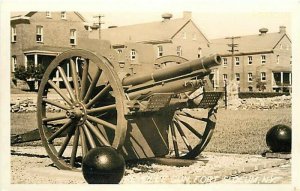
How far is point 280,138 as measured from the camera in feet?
29.3

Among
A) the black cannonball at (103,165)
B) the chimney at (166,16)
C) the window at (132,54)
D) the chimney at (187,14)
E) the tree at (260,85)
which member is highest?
the chimney at (187,14)

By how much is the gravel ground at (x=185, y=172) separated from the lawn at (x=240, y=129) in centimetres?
52

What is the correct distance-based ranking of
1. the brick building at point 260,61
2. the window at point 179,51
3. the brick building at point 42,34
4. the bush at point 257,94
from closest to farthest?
the brick building at point 42,34 < the brick building at point 260,61 < the window at point 179,51 < the bush at point 257,94

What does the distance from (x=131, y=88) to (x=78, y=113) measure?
76 cm

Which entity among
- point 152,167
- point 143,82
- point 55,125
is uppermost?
point 143,82

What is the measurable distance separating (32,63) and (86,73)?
1007mm

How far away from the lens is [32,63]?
28.8ft

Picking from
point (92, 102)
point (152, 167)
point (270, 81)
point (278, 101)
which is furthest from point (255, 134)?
point (92, 102)

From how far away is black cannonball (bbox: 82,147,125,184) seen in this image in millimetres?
7375

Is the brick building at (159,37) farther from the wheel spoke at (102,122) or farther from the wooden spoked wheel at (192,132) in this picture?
the wheel spoke at (102,122)

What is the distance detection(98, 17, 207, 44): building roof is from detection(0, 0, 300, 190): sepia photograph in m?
0.02

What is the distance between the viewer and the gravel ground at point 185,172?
804cm

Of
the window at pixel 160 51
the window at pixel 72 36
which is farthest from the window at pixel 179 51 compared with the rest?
the window at pixel 72 36

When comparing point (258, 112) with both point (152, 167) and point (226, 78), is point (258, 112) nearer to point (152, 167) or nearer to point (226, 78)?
point (226, 78)
